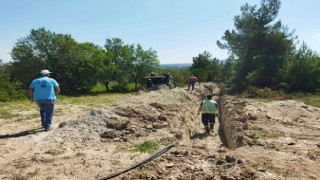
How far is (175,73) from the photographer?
159 feet

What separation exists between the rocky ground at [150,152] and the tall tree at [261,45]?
53.4 ft

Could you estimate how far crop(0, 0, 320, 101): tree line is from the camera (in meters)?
24.9

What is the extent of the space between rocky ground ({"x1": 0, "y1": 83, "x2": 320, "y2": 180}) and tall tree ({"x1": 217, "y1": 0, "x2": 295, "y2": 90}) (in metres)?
16.3

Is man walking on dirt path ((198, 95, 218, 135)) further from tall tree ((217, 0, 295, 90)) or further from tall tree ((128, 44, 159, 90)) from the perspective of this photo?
tall tree ((128, 44, 159, 90))

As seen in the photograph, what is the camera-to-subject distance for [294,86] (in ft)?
79.6

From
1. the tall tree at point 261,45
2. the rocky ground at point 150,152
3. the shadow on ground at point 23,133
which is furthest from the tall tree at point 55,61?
the shadow on ground at point 23,133

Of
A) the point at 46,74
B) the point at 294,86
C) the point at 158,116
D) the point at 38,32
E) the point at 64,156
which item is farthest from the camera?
the point at 38,32

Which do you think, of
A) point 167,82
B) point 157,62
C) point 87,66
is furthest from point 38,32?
point 167,82

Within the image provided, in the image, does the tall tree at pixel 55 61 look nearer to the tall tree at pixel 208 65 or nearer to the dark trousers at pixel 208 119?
the tall tree at pixel 208 65

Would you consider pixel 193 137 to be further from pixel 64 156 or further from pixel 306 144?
pixel 64 156

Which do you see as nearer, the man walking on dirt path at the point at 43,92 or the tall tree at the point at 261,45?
the man walking on dirt path at the point at 43,92

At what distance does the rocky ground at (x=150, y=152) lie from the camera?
5.40 m

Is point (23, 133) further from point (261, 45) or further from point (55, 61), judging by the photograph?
point (55, 61)

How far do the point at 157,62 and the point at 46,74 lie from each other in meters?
37.1
